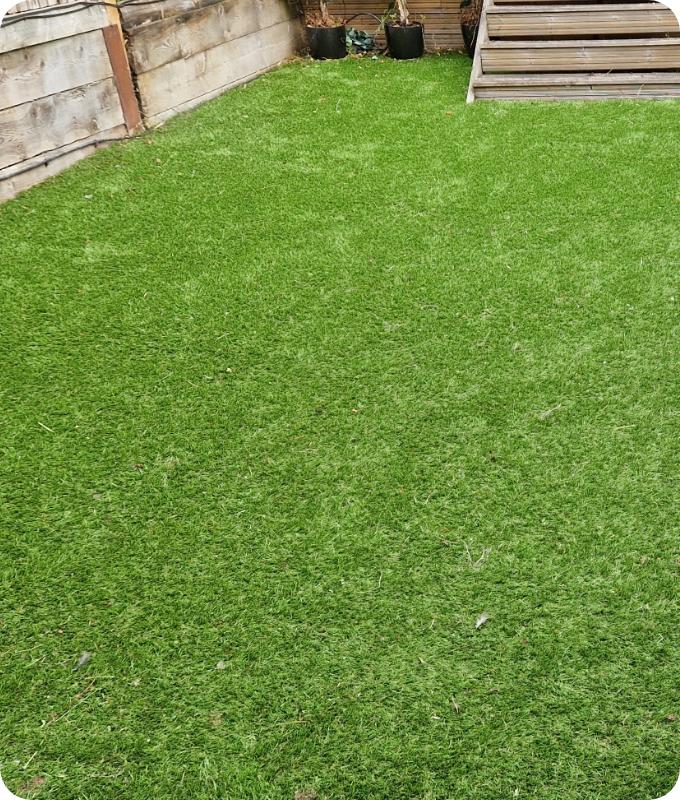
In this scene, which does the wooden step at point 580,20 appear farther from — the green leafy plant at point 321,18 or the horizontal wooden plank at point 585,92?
the green leafy plant at point 321,18

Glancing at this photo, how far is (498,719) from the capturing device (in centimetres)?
169

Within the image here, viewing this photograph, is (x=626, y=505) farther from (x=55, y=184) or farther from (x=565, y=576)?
(x=55, y=184)

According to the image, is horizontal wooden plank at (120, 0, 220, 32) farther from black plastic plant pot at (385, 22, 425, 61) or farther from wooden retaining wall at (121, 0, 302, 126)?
black plastic plant pot at (385, 22, 425, 61)

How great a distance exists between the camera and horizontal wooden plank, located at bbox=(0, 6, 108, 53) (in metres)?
3.85

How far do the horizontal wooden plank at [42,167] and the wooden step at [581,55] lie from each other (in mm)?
3217

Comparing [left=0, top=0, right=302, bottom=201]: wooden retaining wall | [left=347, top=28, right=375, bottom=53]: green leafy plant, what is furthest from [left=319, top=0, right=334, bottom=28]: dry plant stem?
[left=0, top=0, right=302, bottom=201]: wooden retaining wall

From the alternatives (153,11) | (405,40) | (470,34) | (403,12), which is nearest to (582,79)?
(470,34)

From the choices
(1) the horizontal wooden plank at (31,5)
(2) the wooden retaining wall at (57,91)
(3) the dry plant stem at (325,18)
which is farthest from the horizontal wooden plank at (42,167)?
(3) the dry plant stem at (325,18)

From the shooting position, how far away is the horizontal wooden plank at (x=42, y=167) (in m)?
4.09

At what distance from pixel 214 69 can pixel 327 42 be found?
1582 millimetres

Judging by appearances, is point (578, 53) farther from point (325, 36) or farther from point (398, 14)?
point (325, 36)

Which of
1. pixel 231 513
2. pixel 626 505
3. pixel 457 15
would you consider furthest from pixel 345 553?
pixel 457 15

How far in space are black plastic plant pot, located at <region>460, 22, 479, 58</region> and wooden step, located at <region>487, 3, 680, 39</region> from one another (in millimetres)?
563

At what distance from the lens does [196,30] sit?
17.5 feet
